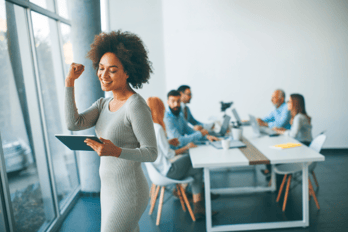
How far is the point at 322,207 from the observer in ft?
9.91

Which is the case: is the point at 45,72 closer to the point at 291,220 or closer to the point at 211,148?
the point at 211,148

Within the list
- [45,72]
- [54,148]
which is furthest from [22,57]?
[54,148]

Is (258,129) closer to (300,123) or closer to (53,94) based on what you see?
(300,123)

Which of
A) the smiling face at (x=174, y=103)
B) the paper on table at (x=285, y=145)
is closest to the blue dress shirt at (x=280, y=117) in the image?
the paper on table at (x=285, y=145)

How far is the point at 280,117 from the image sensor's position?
4223mm


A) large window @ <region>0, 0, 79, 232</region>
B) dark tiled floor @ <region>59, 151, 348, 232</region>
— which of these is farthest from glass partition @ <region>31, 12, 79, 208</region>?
dark tiled floor @ <region>59, 151, 348, 232</region>

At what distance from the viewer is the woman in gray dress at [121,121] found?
1.28 meters

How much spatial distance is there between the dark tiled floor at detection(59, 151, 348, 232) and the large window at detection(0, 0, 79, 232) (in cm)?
31

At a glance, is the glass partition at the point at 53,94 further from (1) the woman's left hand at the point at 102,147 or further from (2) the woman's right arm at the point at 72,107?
(1) the woman's left hand at the point at 102,147

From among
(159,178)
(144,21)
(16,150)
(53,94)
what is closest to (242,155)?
(159,178)

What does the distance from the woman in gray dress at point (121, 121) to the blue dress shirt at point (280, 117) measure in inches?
128

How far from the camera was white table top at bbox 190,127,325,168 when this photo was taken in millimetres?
2438

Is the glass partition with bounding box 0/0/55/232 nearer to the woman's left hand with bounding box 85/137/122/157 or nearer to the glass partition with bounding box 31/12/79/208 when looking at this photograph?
the glass partition with bounding box 31/12/79/208

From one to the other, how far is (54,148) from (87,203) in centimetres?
84
